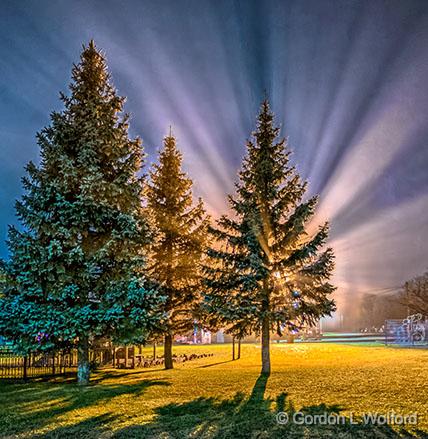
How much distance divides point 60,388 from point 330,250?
519 inches

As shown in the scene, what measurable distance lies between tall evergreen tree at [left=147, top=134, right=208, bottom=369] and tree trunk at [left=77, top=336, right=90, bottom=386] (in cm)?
638

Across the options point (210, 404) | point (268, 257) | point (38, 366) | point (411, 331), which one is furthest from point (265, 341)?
point (411, 331)

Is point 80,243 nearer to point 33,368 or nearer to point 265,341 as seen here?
point 33,368

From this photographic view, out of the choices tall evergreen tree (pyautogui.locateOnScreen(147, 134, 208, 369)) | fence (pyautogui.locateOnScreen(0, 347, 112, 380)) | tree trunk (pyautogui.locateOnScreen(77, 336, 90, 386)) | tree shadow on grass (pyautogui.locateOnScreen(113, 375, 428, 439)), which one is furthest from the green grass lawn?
tall evergreen tree (pyautogui.locateOnScreen(147, 134, 208, 369))

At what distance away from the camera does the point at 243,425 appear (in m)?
8.95

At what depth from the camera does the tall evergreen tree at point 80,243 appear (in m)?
15.5

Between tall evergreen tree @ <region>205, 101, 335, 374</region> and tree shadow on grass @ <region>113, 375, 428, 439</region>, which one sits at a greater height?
tall evergreen tree @ <region>205, 101, 335, 374</region>

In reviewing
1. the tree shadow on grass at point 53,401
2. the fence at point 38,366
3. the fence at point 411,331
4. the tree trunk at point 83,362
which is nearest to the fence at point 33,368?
the fence at point 38,366

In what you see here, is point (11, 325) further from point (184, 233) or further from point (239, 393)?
point (184, 233)

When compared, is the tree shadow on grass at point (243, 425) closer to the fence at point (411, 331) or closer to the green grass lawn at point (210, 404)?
the green grass lawn at point (210, 404)

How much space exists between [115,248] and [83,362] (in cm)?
501

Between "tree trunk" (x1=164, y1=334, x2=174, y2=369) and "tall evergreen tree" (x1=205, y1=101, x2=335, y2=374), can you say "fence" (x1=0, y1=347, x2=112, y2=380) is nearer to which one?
"tree trunk" (x1=164, y1=334, x2=174, y2=369)

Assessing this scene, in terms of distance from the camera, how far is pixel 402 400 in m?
10.9

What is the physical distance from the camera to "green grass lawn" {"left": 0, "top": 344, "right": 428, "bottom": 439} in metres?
8.55
